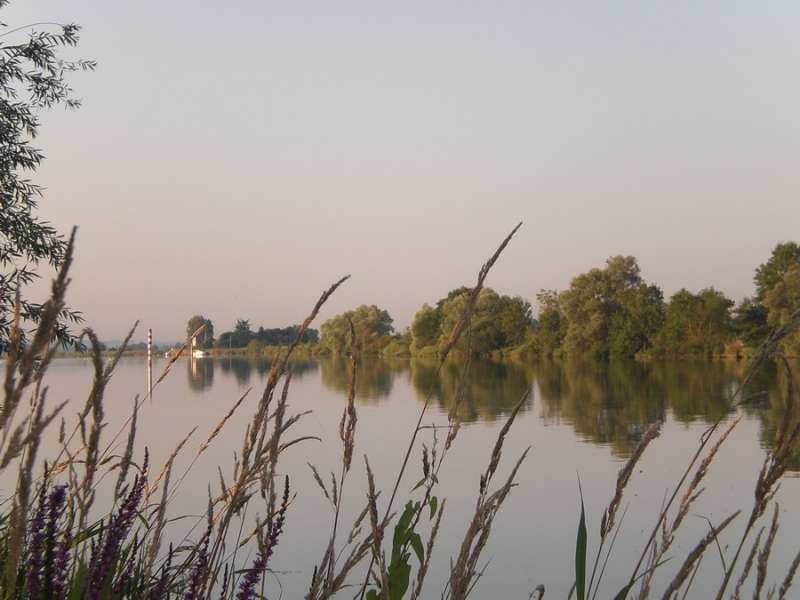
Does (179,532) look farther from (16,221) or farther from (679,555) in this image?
(679,555)

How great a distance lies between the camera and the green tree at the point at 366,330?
89750 millimetres

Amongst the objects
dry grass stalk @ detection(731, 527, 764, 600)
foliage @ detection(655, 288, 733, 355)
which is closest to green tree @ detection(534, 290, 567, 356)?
foliage @ detection(655, 288, 733, 355)

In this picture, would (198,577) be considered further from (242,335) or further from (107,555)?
(242,335)

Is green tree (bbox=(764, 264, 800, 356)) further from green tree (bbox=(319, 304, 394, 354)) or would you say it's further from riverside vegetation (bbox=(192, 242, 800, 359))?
green tree (bbox=(319, 304, 394, 354))

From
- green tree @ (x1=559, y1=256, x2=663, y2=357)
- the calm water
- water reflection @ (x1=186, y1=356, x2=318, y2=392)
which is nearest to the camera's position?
the calm water

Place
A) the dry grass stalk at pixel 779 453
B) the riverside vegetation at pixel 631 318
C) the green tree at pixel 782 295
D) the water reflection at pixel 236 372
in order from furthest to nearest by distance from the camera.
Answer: the riverside vegetation at pixel 631 318, the green tree at pixel 782 295, the water reflection at pixel 236 372, the dry grass stalk at pixel 779 453

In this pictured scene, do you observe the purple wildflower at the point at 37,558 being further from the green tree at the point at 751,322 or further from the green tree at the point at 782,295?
the green tree at the point at 751,322

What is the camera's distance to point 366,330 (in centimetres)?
9319

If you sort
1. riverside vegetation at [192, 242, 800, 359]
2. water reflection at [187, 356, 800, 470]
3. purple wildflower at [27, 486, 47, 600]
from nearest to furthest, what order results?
purple wildflower at [27, 486, 47, 600], water reflection at [187, 356, 800, 470], riverside vegetation at [192, 242, 800, 359]

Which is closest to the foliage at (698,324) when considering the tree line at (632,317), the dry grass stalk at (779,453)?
the tree line at (632,317)

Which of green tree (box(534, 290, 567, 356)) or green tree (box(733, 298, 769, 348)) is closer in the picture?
green tree (box(733, 298, 769, 348))

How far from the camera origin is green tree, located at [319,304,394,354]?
8975 centimetres

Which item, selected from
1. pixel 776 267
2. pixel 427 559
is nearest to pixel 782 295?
pixel 776 267

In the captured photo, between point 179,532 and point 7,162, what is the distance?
4600 millimetres
